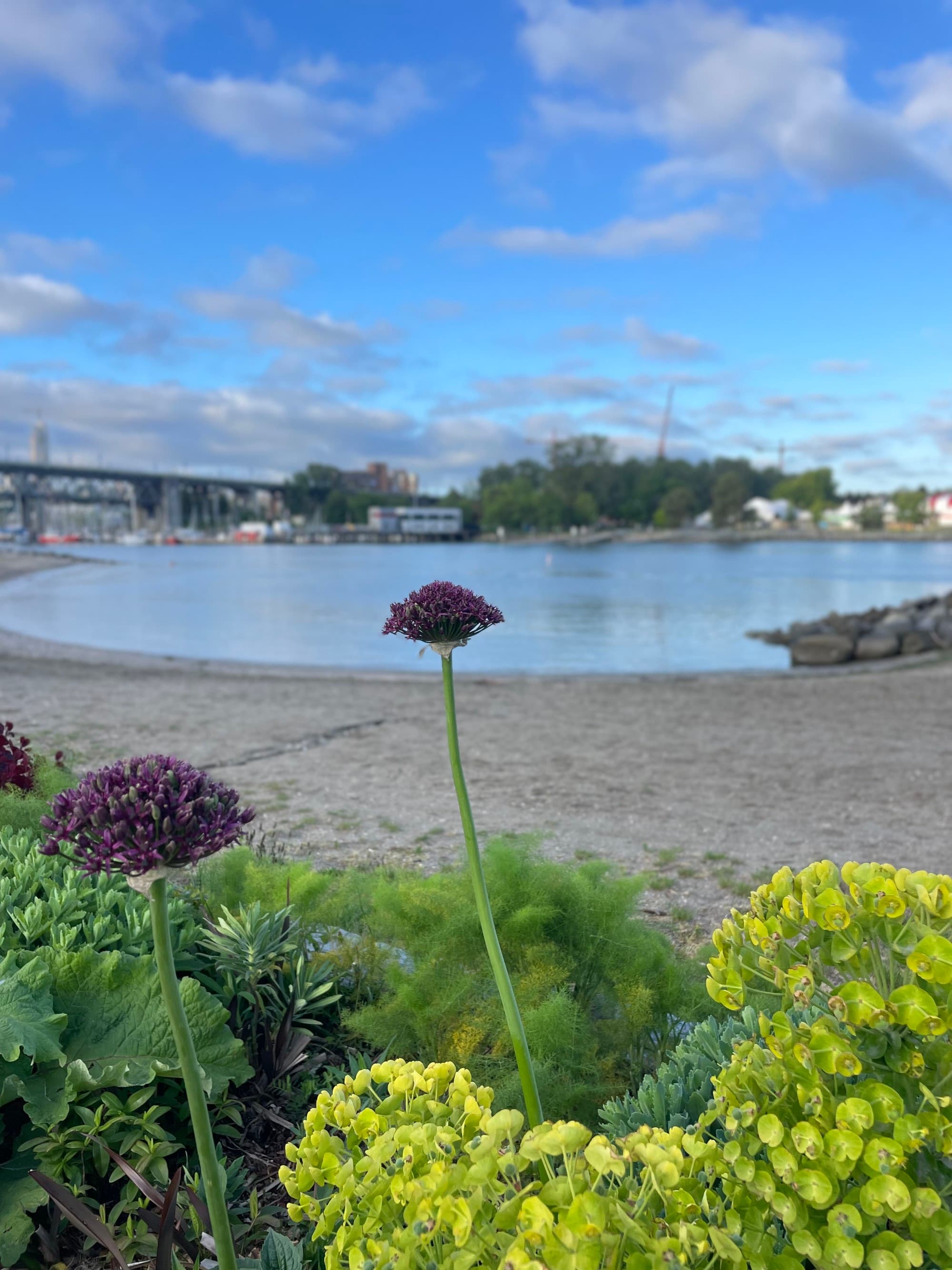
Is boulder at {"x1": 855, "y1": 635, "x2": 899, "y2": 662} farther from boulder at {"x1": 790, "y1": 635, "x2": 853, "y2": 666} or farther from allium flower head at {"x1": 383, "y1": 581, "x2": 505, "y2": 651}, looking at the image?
allium flower head at {"x1": 383, "y1": 581, "x2": 505, "y2": 651}

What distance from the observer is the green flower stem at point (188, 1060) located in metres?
1.60

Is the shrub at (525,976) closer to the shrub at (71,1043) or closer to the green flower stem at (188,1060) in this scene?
the shrub at (71,1043)

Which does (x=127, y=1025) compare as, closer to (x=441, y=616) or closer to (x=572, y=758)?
(x=441, y=616)

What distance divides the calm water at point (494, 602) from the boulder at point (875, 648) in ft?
8.18

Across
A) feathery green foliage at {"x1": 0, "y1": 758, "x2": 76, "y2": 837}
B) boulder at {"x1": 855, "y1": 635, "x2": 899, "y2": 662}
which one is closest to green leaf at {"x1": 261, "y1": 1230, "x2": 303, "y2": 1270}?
feathery green foliage at {"x1": 0, "y1": 758, "x2": 76, "y2": 837}

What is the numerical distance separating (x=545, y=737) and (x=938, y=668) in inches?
504

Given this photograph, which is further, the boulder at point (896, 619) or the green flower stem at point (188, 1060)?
the boulder at point (896, 619)

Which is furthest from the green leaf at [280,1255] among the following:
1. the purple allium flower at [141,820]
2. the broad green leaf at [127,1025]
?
the purple allium flower at [141,820]

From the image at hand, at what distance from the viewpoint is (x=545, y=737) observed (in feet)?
38.1

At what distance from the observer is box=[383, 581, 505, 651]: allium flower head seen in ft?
7.36

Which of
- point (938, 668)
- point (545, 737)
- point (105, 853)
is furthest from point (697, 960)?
point (938, 668)

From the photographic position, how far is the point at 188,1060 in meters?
1.64

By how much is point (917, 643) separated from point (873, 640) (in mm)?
1292

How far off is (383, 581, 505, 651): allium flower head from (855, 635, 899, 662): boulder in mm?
25386
